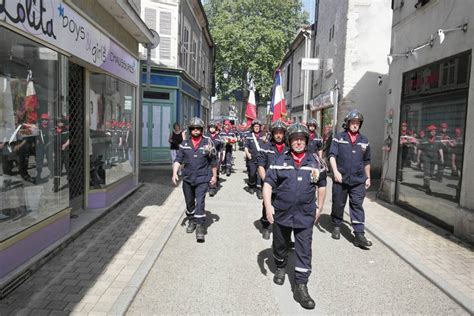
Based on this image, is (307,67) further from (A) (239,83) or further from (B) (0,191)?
(A) (239,83)

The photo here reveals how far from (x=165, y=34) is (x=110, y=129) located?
861cm

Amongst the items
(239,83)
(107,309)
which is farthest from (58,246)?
(239,83)

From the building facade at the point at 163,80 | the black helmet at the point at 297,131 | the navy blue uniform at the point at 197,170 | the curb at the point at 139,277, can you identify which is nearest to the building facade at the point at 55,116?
the curb at the point at 139,277

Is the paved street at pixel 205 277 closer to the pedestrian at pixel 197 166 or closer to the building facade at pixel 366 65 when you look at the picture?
the pedestrian at pixel 197 166

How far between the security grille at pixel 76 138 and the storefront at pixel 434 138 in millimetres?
6378

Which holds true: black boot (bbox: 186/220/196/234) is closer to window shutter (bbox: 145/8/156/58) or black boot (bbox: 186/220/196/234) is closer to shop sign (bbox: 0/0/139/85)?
shop sign (bbox: 0/0/139/85)

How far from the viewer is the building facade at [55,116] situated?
4309 millimetres

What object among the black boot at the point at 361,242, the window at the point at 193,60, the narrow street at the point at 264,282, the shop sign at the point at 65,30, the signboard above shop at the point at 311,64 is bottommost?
the narrow street at the point at 264,282

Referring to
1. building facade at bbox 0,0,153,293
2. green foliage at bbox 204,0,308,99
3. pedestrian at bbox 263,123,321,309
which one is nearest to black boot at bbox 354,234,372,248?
pedestrian at bbox 263,123,321,309

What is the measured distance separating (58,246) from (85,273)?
0.87m

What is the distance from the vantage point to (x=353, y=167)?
625 cm

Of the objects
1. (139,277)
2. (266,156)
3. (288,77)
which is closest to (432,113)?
(266,156)

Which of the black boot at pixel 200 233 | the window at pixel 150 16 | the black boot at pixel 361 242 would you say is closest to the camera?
the black boot at pixel 361 242

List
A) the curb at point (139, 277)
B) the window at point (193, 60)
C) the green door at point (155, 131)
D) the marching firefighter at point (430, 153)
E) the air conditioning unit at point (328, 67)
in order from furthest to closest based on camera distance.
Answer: the window at point (193, 60)
the air conditioning unit at point (328, 67)
the green door at point (155, 131)
the marching firefighter at point (430, 153)
the curb at point (139, 277)
